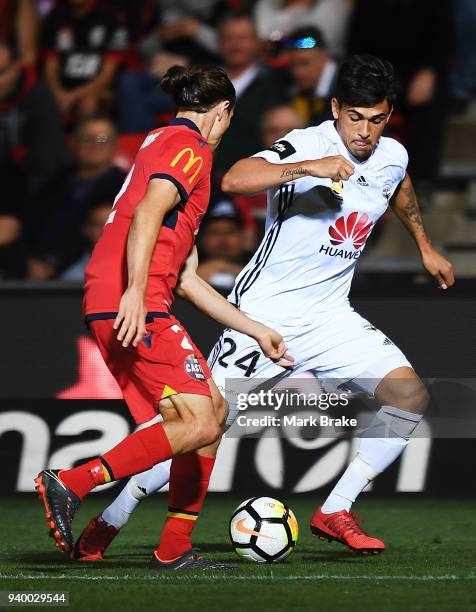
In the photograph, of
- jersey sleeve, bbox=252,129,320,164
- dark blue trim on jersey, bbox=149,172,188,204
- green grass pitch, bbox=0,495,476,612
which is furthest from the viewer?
jersey sleeve, bbox=252,129,320,164

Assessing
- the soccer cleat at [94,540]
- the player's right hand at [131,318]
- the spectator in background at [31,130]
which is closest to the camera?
the player's right hand at [131,318]

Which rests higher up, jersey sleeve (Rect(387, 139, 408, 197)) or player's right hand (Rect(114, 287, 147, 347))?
player's right hand (Rect(114, 287, 147, 347))

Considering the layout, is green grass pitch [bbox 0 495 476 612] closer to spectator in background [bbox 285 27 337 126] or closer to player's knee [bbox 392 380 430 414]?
player's knee [bbox 392 380 430 414]

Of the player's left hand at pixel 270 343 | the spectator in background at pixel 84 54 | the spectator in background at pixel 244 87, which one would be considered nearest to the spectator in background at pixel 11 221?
the spectator in background at pixel 84 54

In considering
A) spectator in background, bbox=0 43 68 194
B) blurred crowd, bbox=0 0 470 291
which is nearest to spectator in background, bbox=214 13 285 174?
blurred crowd, bbox=0 0 470 291

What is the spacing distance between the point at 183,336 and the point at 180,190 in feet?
1.97

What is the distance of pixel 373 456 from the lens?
6566 millimetres

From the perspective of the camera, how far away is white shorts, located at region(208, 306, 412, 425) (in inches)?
261

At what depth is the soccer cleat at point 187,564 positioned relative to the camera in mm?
5789

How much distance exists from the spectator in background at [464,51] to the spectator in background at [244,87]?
1657 millimetres

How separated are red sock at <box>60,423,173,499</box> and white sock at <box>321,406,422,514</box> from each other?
4.38ft

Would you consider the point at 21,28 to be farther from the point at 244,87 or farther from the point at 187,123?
the point at 187,123

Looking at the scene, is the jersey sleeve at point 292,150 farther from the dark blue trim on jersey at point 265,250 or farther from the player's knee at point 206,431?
the player's knee at point 206,431

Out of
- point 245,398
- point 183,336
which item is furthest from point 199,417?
point 245,398
